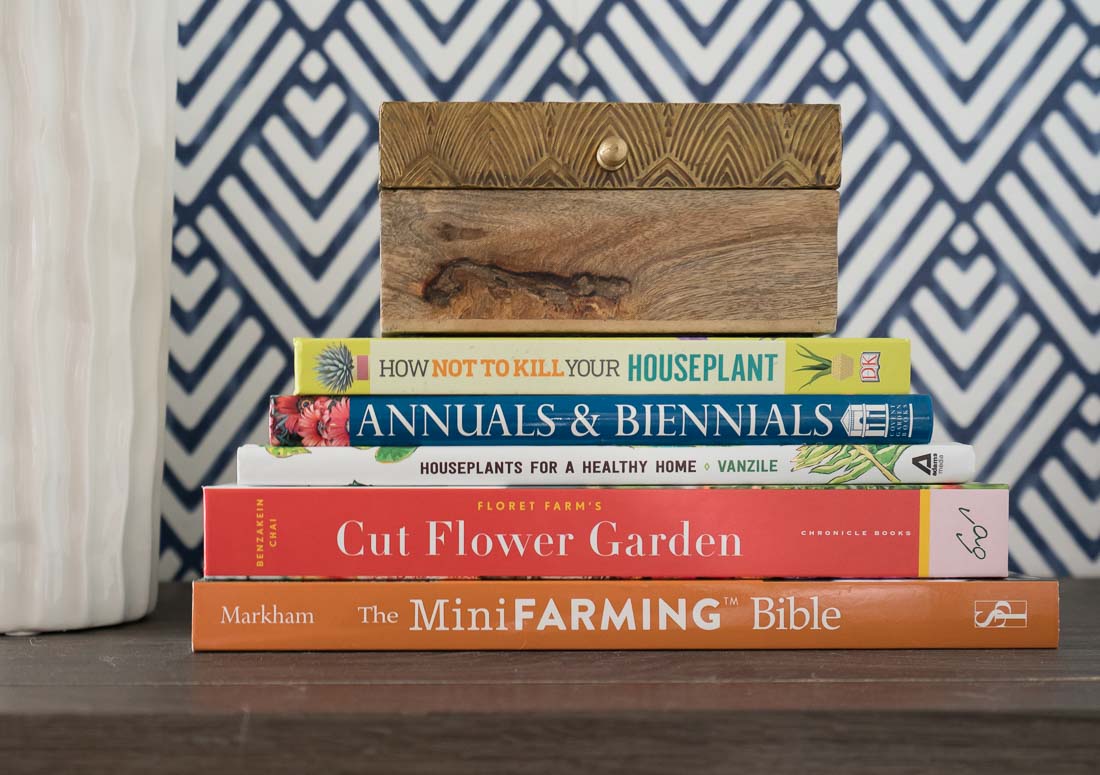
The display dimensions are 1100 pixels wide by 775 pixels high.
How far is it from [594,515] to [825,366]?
18 cm

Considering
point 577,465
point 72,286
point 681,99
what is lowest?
point 577,465

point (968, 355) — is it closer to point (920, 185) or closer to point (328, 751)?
point (920, 185)

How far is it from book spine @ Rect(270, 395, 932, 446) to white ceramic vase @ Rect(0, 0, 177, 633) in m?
0.16

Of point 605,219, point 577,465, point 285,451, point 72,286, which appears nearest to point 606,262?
point 605,219

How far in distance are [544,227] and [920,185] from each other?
470mm

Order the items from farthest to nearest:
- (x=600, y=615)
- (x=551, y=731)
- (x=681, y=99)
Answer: (x=681, y=99), (x=600, y=615), (x=551, y=731)

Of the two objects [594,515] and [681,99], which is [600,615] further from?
[681,99]

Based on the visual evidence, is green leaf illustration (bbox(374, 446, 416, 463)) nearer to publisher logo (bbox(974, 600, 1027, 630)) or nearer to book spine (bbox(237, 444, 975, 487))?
book spine (bbox(237, 444, 975, 487))

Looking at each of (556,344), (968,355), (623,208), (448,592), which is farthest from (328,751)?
(968,355)

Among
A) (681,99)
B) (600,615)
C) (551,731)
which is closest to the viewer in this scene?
(551,731)

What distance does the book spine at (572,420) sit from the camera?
59 cm

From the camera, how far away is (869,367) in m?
0.60

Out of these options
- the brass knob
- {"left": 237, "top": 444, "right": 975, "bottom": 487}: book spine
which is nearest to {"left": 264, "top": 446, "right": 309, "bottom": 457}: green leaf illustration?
{"left": 237, "top": 444, "right": 975, "bottom": 487}: book spine

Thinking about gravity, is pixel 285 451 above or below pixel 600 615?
above
